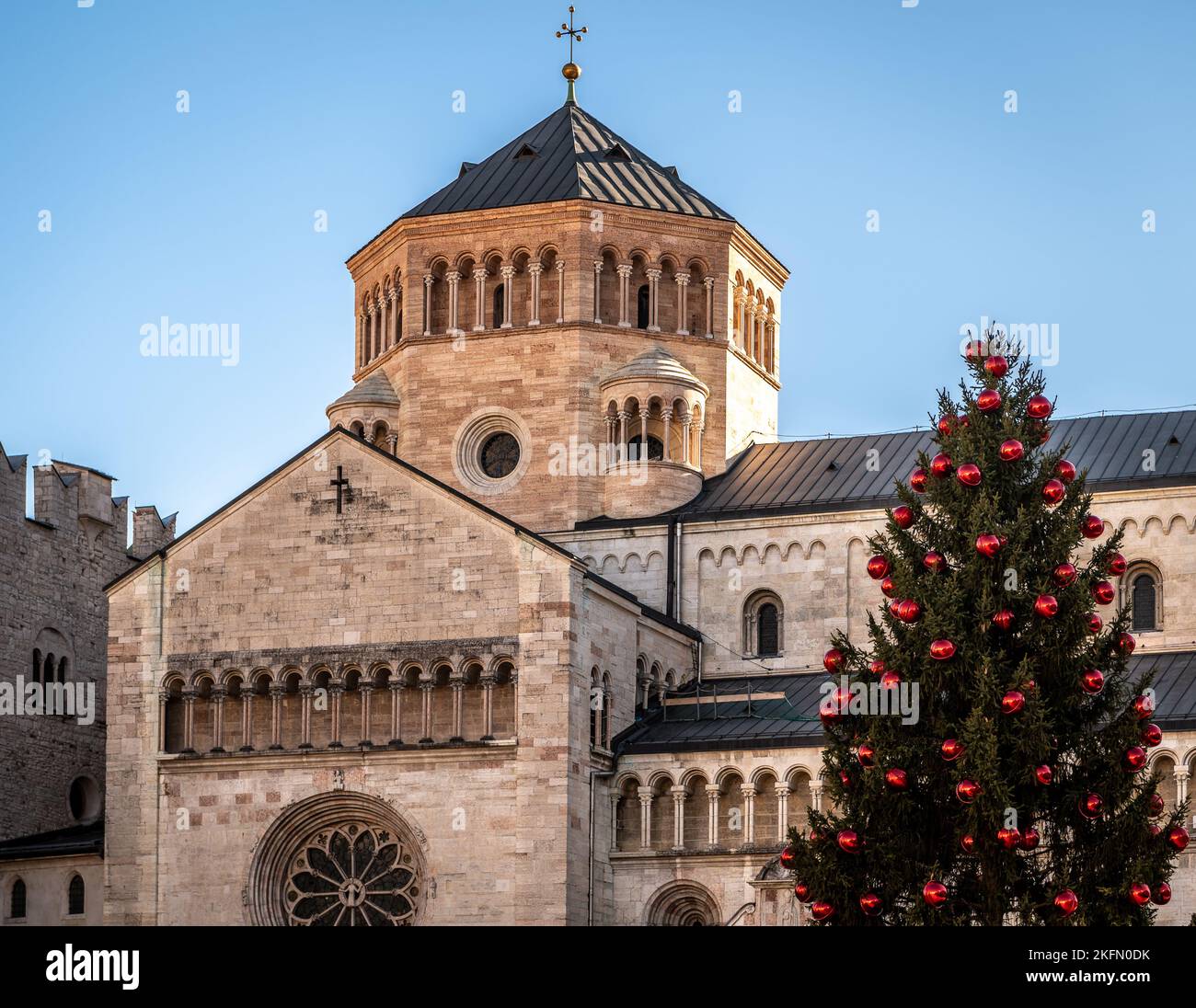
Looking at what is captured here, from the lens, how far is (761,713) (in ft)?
163

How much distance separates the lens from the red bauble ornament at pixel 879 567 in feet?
110

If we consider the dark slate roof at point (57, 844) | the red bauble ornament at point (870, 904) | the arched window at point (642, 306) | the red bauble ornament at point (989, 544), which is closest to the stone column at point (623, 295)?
the arched window at point (642, 306)

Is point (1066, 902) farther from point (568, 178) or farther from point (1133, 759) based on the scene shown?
point (568, 178)

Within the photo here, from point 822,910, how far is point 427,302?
1144 inches

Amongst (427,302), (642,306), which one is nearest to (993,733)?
(642,306)

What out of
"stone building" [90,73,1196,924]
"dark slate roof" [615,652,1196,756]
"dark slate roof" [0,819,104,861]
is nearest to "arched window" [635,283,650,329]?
"stone building" [90,73,1196,924]

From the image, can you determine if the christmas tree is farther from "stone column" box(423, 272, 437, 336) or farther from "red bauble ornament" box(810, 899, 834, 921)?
"stone column" box(423, 272, 437, 336)

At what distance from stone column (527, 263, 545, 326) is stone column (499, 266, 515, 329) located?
57 cm

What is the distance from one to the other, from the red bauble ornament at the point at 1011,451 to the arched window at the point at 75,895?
2707 centimetres

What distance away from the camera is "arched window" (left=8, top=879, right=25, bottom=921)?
51719 millimetres

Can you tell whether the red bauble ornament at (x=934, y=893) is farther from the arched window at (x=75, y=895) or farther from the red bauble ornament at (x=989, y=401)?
the arched window at (x=75, y=895)

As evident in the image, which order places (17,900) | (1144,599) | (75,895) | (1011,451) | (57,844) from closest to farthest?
(1011,451) < (75,895) < (1144,599) < (57,844) < (17,900)
